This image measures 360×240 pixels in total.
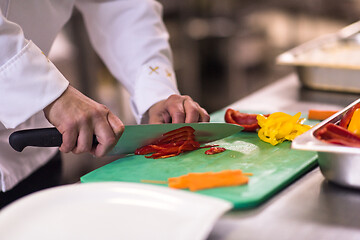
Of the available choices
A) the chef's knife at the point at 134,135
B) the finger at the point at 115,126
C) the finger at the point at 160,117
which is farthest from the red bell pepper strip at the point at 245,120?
→ the finger at the point at 115,126

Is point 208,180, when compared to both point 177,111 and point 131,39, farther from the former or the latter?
point 131,39

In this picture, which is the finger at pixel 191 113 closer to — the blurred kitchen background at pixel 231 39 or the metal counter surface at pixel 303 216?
the metal counter surface at pixel 303 216

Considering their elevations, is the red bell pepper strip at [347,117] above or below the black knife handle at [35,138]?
above

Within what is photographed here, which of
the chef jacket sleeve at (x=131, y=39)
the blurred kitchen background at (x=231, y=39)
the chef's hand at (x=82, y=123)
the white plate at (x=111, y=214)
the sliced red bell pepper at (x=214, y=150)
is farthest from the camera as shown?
the blurred kitchen background at (x=231, y=39)

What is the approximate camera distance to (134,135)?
1.25m

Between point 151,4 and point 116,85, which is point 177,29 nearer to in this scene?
point 116,85

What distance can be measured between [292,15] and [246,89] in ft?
2.93

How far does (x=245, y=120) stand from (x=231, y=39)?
3316 mm

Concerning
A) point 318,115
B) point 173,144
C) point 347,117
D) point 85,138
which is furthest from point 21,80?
point 318,115

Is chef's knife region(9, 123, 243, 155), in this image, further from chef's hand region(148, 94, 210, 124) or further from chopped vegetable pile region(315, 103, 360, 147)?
chopped vegetable pile region(315, 103, 360, 147)

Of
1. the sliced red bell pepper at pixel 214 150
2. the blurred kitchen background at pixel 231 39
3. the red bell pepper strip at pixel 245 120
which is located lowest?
the blurred kitchen background at pixel 231 39

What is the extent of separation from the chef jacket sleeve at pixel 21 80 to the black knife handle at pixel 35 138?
0.04 metres

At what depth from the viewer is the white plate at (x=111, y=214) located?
0.81 metres

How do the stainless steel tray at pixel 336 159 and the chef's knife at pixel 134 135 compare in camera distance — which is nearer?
the stainless steel tray at pixel 336 159
